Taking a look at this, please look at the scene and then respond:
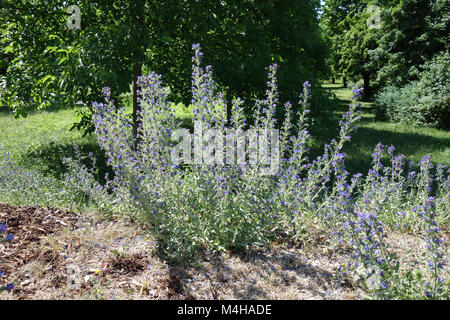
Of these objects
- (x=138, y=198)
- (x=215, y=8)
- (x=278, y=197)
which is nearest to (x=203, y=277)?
(x=138, y=198)

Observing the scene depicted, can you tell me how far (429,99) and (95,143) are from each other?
11.8 meters

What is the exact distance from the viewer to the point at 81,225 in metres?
3.75

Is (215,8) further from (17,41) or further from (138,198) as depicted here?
(138,198)

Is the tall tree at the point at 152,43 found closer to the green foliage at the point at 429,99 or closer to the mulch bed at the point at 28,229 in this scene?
the mulch bed at the point at 28,229

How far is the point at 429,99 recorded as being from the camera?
12602 millimetres

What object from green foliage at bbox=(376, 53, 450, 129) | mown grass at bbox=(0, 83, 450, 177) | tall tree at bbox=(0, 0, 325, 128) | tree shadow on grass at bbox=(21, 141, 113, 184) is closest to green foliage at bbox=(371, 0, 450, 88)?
green foliage at bbox=(376, 53, 450, 129)

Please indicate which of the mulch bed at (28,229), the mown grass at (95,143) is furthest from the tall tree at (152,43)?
the mulch bed at (28,229)

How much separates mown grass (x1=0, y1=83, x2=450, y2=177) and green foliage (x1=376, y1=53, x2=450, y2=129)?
1.91 ft

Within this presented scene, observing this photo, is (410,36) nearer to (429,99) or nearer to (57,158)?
(429,99)

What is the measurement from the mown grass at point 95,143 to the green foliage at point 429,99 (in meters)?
0.58

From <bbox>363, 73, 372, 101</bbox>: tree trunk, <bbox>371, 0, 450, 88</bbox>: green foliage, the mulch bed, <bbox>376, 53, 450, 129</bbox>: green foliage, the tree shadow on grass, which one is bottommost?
the mulch bed

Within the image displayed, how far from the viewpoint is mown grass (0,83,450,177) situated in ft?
26.2

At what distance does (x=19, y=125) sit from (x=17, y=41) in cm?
704

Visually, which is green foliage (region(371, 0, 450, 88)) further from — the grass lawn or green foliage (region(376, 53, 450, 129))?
the grass lawn
